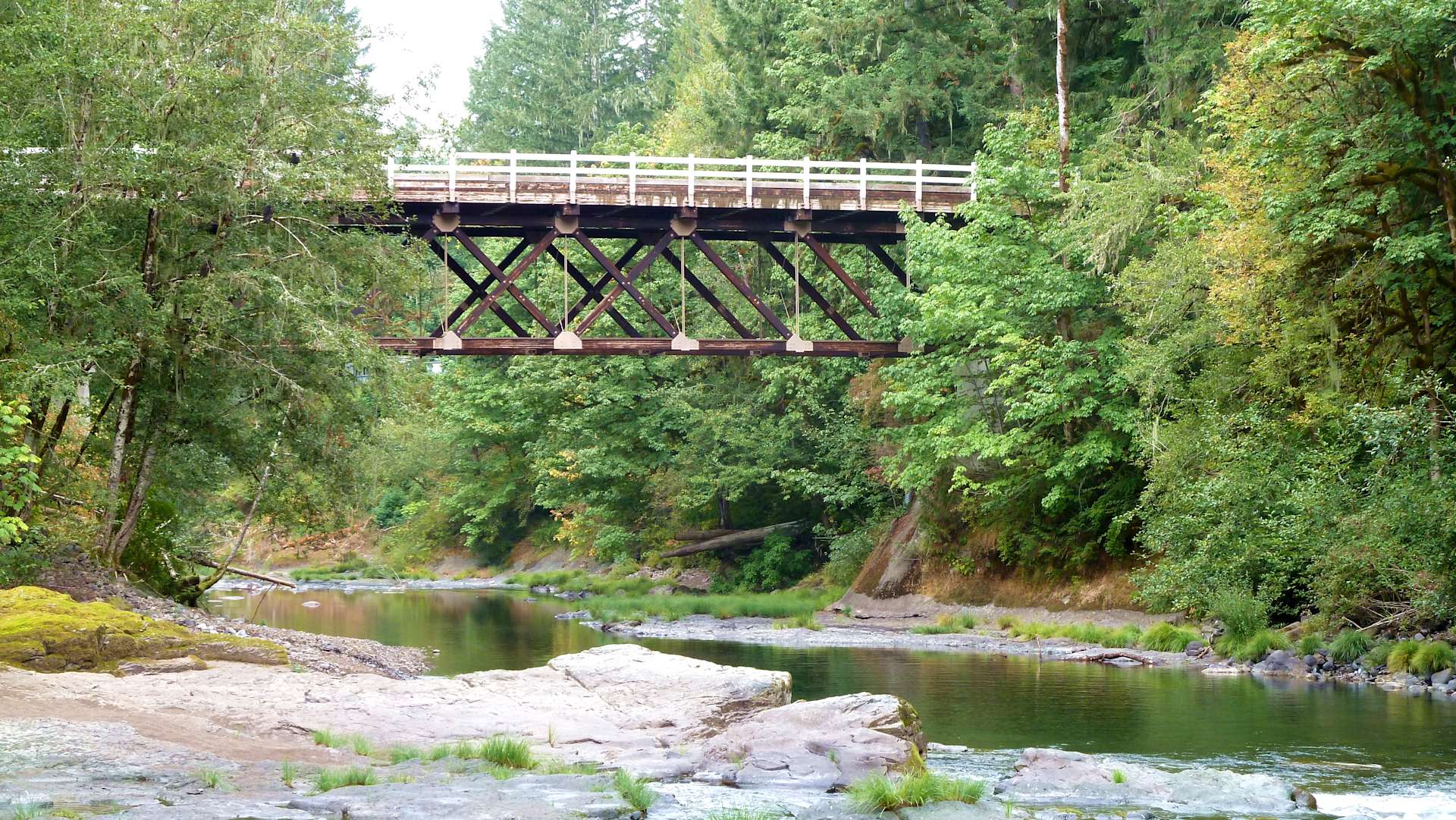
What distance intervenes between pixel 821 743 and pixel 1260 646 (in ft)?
43.0

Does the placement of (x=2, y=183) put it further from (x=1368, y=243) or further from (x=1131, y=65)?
(x=1131, y=65)

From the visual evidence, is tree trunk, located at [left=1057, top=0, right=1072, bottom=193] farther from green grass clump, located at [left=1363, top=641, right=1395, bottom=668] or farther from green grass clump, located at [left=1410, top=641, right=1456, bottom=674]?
green grass clump, located at [left=1410, top=641, right=1456, bottom=674]

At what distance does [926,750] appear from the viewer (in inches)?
564

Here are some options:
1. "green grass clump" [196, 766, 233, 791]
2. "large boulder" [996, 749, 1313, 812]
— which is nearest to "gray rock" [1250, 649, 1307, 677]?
"large boulder" [996, 749, 1313, 812]

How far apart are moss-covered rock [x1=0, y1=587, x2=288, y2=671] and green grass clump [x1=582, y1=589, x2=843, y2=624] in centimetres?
1757

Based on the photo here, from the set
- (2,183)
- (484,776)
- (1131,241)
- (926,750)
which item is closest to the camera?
(484,776)

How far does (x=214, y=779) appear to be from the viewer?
1181 cm

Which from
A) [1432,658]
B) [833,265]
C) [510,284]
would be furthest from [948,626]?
[510,284]

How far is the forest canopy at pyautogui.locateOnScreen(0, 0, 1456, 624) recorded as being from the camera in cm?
2014

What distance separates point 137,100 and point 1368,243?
1864 centimetres

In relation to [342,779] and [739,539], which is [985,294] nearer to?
[739,539]

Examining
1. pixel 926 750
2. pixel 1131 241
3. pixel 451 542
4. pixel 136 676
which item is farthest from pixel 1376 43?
pixel 451 542

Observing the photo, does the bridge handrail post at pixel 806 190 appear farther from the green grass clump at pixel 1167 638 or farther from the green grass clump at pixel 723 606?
the green grass clump at pixel 1167 638

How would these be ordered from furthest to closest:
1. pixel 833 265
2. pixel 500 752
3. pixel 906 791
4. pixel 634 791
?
pixel 833 265
pixel 500 752
pixel 906 791
pixel 634 791
